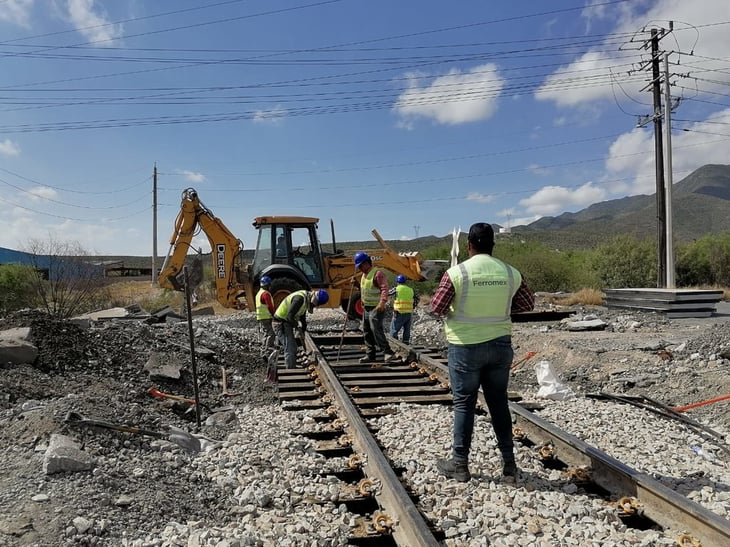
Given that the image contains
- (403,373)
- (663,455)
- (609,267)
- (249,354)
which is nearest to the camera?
(663,455)

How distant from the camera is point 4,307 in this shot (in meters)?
16.9

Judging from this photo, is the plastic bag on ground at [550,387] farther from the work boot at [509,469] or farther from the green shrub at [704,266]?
the green shrub at [704,266]

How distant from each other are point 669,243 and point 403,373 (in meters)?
15.9

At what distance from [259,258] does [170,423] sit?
347 inches

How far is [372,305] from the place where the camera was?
9.16m

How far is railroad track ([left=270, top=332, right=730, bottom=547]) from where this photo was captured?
329cm

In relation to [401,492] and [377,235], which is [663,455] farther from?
[377,235]

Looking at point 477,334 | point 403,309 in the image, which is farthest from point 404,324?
point 477,334

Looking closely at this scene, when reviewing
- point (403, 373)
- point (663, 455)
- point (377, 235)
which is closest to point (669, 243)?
point (377, 235)

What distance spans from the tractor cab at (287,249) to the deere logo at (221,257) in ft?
3.29

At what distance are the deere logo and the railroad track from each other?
7834 mm

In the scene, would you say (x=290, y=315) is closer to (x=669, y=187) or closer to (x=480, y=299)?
(x=480, y=299)

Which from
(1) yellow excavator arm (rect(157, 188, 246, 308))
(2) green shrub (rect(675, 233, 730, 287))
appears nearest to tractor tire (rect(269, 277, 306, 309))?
(1) yellow excavator arm (rect(157, 188, 246, 308))

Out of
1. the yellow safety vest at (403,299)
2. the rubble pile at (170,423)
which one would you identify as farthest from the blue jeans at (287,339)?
the yellow safety vest at (403,299)
